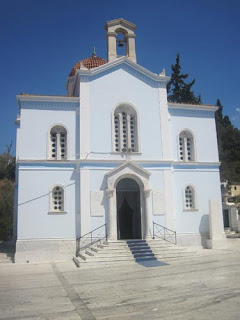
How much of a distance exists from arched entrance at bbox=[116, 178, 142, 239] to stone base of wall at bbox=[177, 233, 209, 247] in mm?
2424

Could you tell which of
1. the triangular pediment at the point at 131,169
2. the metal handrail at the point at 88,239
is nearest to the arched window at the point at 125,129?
the triangular pediment at the point at 131,169

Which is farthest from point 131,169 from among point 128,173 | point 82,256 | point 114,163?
point 82,256

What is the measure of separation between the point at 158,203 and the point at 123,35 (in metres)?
11.5

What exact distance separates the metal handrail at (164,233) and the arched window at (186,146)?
15.5ft

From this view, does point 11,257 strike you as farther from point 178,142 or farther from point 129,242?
point 178,142

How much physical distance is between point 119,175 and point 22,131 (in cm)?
603

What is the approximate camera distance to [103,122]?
64.1 feet

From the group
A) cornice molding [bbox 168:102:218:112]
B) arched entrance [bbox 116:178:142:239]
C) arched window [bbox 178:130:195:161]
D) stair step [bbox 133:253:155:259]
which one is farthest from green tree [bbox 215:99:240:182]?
stair step [bbox 133:253:155:259]

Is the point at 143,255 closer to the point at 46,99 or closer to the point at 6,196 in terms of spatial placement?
the point at 46,99

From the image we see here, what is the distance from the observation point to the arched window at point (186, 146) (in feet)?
69.2

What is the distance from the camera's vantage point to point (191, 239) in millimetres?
19719

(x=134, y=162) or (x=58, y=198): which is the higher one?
(x=134, y=162)

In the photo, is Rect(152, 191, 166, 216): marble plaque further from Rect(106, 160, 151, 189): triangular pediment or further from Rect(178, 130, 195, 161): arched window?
Rect(178, 130, 195, 161): arched window

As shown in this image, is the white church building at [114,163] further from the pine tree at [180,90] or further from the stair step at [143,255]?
the pine tree at [180,90]
